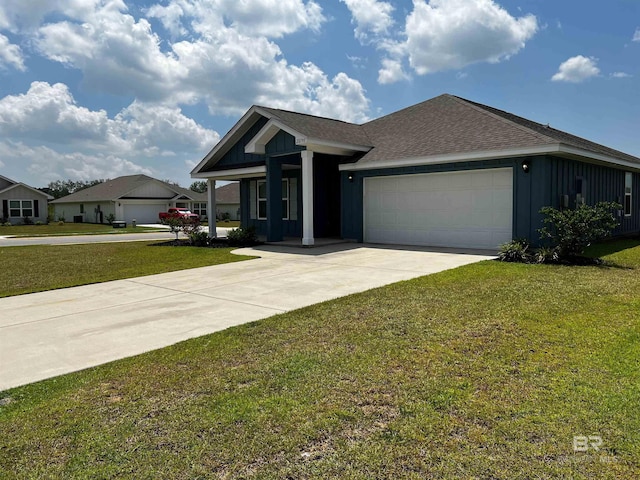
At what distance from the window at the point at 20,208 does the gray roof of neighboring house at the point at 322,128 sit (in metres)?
35.7

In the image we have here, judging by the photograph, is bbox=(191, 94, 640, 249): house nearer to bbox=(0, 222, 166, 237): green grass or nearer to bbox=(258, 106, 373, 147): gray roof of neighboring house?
bbox=(258, 106, 373, 147): gray roof of neighboring house

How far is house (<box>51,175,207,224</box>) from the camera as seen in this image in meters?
43.1

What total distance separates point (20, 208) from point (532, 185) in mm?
44049

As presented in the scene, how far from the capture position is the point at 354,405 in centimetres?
334

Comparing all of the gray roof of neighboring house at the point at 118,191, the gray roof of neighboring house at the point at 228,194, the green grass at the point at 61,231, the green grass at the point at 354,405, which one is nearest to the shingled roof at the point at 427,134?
the green grass at the point at 354,405

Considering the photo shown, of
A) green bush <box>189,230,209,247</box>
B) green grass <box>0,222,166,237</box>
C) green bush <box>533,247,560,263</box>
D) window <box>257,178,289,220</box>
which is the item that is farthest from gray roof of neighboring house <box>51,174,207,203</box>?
green bush <box>533,247,560,263</box>

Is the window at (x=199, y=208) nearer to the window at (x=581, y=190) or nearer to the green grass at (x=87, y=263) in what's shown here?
the green grass at (x=87, y=263)

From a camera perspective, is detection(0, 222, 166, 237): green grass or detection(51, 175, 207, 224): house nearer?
detection(0, 222, 166, 237): green grass

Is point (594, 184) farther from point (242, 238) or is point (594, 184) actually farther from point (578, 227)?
point (242, 238)

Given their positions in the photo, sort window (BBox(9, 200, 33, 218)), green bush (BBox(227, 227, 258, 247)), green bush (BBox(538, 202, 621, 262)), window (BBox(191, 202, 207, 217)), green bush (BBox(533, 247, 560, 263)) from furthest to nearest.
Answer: window (BBox(191, 202, 207, 217))
window (BBox(9, 200, 33, 218))
green bush (BBox(227, 227, 258, 247))
green bush (BBox(533, 247, 560, 263))
green bush (BBox(538, 202, 621, 262))

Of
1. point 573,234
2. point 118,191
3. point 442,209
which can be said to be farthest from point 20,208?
point 573,234

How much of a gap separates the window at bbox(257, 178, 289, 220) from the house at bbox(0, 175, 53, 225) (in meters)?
31.8

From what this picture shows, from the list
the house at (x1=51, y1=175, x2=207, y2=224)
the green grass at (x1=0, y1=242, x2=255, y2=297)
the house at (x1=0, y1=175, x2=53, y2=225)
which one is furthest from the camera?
the house at (x1=51, y1=175, x2=207, y2=224)

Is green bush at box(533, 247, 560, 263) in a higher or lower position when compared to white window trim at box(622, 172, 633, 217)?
lower
